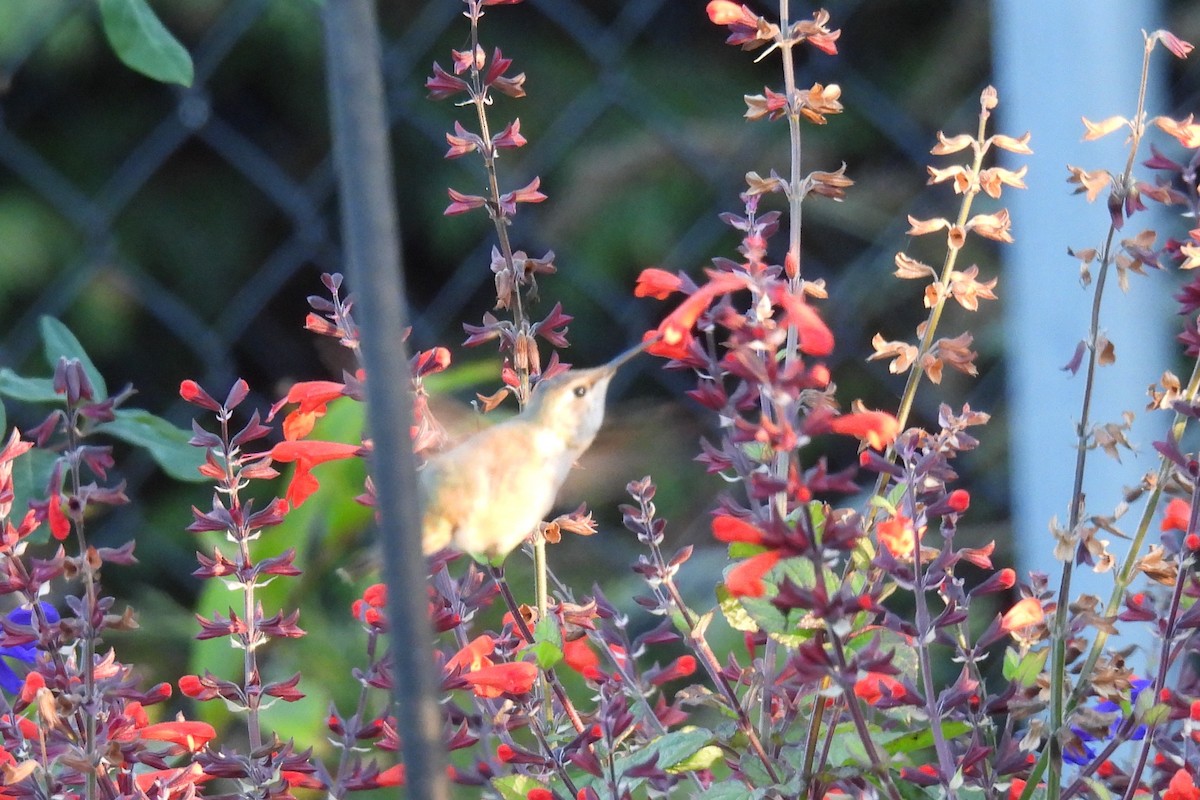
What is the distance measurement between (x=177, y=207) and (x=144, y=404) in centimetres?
49

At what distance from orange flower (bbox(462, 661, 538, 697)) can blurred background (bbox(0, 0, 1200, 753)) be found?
1715mm

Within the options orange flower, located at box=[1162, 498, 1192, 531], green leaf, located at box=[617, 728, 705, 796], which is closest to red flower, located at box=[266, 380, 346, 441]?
green leaf, located at box=[617, 728, 705, 796]

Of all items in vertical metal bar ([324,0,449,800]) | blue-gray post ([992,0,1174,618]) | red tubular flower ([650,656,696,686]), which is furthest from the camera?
blue-gray post ([992,0,1174,618])

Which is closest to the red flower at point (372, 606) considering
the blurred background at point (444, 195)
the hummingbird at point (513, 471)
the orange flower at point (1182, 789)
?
the hummingbird at point (513, 471)

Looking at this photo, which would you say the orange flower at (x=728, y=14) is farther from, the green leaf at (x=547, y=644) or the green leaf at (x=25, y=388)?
the green leaf at (x=25, y=388)

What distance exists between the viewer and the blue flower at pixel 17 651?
3.47ft

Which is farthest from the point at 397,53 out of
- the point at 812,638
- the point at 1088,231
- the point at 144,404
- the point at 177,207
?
the point at 812,638

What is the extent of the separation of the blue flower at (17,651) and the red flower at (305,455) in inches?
8.3

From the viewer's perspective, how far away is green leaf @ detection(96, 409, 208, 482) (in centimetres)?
123

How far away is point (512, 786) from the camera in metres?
0.93

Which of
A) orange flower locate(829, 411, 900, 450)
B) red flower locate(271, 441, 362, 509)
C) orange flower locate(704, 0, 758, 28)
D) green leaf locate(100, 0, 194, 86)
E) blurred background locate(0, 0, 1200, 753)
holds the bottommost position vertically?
orange flower locate(829, 411, 900, 450)

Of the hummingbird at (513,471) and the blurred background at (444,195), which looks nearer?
the hummingbird at (513,471)

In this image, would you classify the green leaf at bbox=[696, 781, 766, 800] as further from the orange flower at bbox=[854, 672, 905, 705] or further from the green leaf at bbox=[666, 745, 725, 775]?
the orange flower at bbox=[854, 672, 905, 705]

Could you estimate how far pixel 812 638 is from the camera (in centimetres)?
82
